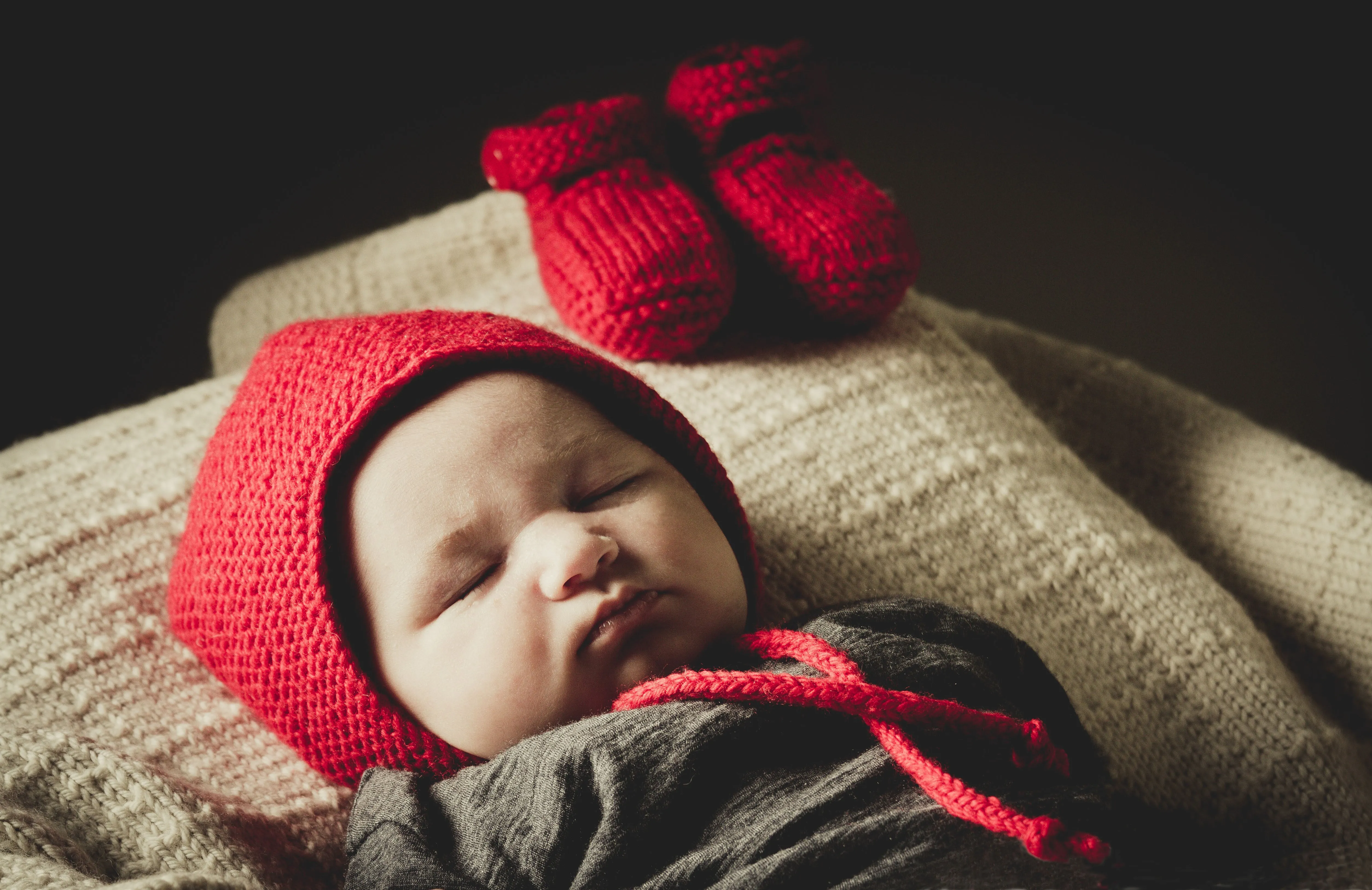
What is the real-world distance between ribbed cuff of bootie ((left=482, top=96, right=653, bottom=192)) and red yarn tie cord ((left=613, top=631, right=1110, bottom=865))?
0.55m

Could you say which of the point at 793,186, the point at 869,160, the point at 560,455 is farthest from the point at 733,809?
the point at 869,160

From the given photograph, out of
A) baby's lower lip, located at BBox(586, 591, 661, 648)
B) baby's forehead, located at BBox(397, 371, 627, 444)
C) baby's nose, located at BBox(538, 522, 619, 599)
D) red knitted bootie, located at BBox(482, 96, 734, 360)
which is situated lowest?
baby's lower lip, located at BBox(586, 591, 661, 648)

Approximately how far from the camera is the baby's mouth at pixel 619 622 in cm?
67

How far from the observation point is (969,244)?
6.11 ft

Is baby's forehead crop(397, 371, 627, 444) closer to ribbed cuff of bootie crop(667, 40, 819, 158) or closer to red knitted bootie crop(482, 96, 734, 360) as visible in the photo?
red knitted bootie crop(482, 96, 734, 360)

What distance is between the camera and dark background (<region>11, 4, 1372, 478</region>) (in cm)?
117

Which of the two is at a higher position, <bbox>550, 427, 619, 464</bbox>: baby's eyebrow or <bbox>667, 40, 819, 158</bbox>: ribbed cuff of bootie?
<bbox>667, 40, 819, 158</bbox>: ribbed cuff of bootie

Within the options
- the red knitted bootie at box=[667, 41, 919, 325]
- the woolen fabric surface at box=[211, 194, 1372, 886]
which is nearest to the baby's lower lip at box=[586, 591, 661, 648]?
the woolen fabric surface at box=[211, 194, 1372, 886]

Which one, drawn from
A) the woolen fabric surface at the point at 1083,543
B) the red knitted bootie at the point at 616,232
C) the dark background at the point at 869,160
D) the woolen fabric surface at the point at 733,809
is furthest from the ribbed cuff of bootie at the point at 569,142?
the woolen fabric surface at the point at 733,809

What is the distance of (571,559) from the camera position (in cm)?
65

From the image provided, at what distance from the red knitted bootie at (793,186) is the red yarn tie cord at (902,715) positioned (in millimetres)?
399

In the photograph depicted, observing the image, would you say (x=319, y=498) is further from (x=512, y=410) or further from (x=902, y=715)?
(x=902, y=715)

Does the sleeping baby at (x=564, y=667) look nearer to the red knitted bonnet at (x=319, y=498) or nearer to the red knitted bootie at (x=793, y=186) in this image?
the red knitted bonnet at (x=319, y=498)

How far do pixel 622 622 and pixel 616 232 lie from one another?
1.34 ft
